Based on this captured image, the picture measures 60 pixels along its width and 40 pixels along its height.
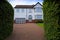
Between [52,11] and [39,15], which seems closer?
[52,11]

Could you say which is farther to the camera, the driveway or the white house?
the white house

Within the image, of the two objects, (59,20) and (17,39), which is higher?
(59,20)

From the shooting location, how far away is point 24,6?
6681cm

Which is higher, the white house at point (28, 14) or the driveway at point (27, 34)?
the white house at point (28, 14)

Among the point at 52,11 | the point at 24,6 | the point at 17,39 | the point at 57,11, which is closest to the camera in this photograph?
the point at 57,11

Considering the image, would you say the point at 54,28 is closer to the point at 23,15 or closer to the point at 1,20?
the point at 1,20

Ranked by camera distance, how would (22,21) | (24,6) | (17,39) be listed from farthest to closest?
(24,6) → (22,21) → (17,39)

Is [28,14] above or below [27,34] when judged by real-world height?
above

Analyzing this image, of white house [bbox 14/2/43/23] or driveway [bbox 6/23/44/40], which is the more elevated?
white house [bbox 14/2/43/23]

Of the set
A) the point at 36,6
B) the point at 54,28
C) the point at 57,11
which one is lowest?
the point at 54,28

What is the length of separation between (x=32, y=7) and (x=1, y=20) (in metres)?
48.4

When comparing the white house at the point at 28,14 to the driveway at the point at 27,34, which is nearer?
the driveway at the point at 27,34

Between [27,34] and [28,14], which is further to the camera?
[28,14]

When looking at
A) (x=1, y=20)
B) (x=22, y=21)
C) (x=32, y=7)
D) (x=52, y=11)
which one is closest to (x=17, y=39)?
(x=1, y=20)
